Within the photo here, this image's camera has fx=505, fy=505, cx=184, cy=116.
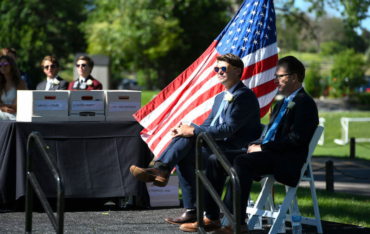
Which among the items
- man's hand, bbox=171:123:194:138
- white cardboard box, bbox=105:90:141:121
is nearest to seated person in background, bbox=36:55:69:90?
white cardboard box, bbox=105:90:141:121

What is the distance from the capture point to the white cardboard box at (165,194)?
6.35 meters

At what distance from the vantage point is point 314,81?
47250 mm

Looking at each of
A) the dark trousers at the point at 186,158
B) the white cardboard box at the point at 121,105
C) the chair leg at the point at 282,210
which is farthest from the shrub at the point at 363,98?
the chair leg at the point at 282,210

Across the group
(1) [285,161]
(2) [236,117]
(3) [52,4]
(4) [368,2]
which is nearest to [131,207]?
(2) [236,117]

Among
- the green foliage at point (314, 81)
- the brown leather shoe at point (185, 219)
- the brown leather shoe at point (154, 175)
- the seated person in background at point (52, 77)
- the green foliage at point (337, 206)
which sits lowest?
the green foliage at point (337, 206)

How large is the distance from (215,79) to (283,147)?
1.78 metres

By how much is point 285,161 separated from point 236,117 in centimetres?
76

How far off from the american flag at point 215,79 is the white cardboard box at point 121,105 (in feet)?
0.90

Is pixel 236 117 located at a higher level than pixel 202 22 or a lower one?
lower

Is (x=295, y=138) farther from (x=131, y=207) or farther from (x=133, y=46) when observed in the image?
(x=133, y=46)

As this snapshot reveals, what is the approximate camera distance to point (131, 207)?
20.9ft

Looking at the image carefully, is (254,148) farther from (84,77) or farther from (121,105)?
(84,77)

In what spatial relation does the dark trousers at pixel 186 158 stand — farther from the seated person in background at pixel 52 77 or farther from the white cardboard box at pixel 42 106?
the seated person in background at pixel 52 77

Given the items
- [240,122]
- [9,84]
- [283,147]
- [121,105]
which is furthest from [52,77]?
[283,147]
